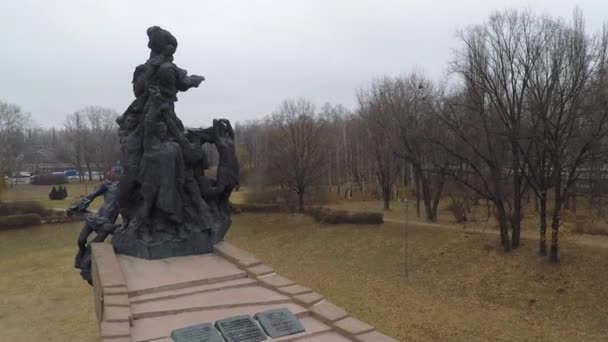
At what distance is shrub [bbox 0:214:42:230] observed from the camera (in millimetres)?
29562

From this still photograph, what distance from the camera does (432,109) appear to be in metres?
24.8

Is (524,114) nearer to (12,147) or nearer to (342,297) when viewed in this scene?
(342,297)

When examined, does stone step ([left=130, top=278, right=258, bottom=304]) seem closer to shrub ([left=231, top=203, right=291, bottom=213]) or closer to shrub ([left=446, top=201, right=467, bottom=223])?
shrub ([left=446, top=201, right=467, bottom=223])

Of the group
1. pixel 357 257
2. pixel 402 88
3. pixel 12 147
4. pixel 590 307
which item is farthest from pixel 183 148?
pixel 12 147

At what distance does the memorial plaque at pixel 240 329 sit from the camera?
653 cm

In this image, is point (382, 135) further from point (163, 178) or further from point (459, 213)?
point (163, 178)

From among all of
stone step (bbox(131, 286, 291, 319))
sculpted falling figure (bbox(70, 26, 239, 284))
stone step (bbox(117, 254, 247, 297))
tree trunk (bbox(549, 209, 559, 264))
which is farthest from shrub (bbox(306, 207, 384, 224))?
stone step (bbox(131, 286, 291, 319))

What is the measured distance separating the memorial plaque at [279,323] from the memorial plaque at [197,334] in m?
0.68

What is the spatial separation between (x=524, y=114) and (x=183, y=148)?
54.6 feet

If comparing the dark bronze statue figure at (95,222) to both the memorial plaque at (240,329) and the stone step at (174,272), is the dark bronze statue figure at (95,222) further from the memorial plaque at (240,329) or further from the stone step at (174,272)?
the memorial plaque at (240,329)

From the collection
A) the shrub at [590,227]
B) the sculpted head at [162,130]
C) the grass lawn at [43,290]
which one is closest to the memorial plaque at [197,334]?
the sculpted head at [162,130]

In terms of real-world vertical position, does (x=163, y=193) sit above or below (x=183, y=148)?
below

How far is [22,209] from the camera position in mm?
32312

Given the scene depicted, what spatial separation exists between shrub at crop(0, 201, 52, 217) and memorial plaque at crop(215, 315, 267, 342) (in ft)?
99.1
